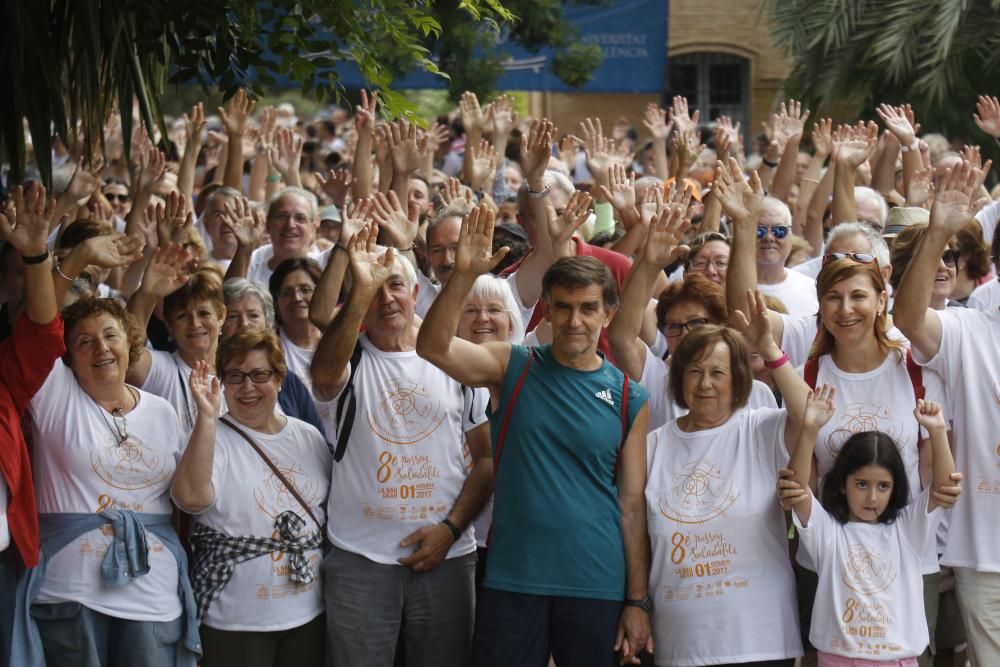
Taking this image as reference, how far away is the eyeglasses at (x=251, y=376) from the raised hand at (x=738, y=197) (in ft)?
5.99

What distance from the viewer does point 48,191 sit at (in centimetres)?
532

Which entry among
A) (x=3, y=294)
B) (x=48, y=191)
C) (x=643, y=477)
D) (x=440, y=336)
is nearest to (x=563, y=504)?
(x=643, y=477)

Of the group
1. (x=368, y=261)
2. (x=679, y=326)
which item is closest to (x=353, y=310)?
(x=368, y=261)

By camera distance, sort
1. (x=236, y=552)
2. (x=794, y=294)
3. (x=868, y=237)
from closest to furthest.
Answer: (x=236, y=552) → (x=868, y=237) → (x=794, y=294)

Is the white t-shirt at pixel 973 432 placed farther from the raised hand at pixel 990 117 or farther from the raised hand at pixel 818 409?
the raised hand at pixel 990 117

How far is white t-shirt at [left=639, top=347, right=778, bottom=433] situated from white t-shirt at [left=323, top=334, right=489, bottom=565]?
29.5 inches

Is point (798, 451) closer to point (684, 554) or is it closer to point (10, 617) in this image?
point (684, 554)

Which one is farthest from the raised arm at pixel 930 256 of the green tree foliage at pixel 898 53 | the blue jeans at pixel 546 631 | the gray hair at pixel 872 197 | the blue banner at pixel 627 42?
the blue banner at pixel 627 42

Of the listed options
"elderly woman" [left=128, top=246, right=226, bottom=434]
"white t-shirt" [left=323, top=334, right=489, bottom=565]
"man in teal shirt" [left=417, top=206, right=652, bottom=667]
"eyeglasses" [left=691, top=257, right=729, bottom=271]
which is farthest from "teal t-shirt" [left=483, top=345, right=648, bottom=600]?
"eyeglasses" [left=691, top=257, right=729, bottom=271]

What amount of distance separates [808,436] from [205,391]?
2039 millimetres

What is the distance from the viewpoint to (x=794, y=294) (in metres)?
6.71

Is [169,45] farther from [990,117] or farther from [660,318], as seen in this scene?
[990,117]

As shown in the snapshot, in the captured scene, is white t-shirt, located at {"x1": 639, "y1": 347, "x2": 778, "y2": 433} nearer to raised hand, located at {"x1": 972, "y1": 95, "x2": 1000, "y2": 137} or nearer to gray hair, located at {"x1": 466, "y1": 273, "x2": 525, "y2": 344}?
gray hair, located at {"x1": 466, "y1": 273, "x2": 525, "y2": 344}

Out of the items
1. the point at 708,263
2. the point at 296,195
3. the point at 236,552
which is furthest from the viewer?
→ the point at 296,195
